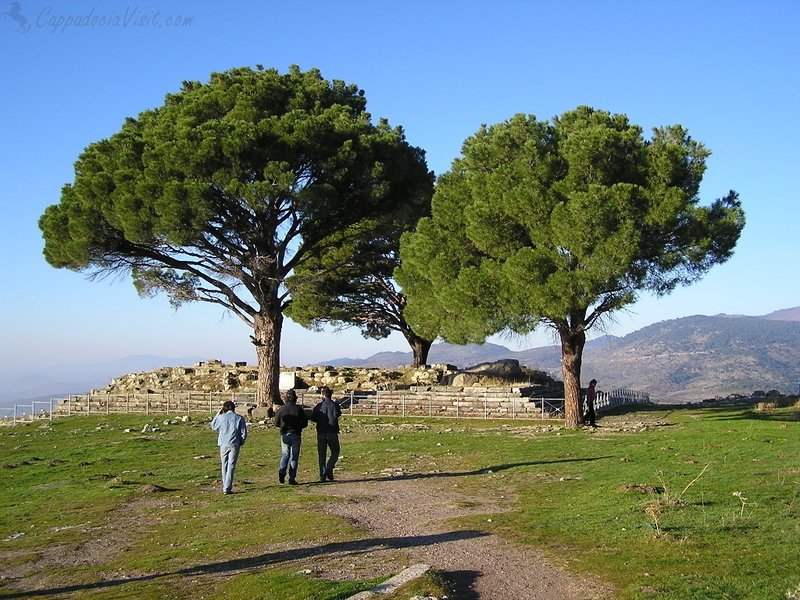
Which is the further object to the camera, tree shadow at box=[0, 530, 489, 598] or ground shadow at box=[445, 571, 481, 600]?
tree shadow at box=[0, 530, 489, 598]

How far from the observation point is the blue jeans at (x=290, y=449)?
591 inches

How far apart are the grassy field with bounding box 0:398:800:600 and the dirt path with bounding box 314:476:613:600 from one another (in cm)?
32

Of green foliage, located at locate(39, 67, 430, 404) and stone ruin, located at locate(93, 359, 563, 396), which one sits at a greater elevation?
green foliage, located at locate(39, 67, 430, 404)

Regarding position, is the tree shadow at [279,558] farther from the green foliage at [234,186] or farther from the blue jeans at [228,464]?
the green foliage at [234,186]

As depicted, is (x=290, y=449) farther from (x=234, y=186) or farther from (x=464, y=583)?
(x=234, y=186)

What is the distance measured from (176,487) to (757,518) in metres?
10.4

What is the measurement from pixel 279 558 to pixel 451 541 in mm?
2040

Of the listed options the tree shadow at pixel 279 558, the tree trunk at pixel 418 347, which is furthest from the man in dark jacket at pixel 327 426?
the tree trunk at pixel 418 347

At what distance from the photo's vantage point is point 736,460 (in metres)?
15.2

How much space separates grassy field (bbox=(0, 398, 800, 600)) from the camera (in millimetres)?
8070

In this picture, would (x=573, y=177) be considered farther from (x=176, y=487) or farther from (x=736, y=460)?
(x=176, y=487)

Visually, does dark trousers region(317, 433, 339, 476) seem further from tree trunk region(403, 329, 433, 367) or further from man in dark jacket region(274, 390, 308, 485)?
tree trunk region(403, 329, 433, 367)

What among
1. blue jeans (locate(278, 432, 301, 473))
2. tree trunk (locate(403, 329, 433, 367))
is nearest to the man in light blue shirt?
blue jeans (locate(278, 432, 301, 473))

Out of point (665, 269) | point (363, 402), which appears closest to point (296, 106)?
point (363, 402)
